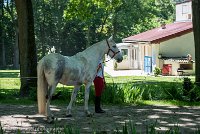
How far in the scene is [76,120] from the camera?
10484mm

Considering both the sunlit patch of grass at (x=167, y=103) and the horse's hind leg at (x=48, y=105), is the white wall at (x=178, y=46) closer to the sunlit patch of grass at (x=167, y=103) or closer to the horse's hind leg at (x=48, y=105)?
the sunlit patch of grass at (x=167, y=103)

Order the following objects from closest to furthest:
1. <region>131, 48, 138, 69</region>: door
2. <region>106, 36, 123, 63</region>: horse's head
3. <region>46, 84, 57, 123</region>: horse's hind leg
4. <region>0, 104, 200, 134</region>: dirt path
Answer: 1. <region>0, 104, 200, 134</region>: dirt path
2. <region>46, 84, 57, 123</region>: horse's hind leg
3. <region>106, 36, 123, 63</region>: horse's head
4. <region>131, 48, 138, 69</region>: door

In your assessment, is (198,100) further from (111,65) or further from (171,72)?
(111,65)

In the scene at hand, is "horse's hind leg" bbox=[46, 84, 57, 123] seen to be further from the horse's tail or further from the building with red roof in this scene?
the building with red roof

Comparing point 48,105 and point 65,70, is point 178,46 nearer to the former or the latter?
point 65,70

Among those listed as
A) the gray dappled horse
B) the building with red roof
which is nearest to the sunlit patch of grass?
the gray dappled horse

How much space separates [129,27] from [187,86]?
52117mm

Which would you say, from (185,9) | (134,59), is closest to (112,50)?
(134,59)

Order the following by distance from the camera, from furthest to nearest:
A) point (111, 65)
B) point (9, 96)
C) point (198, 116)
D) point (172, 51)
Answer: point (111, 65)
point (172, 51)
point (9, 96)
point (198, 116)

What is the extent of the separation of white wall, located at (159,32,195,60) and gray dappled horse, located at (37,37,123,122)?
24767 millimetres

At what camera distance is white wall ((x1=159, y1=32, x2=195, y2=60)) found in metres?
35.9

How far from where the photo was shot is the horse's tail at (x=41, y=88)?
10102 mm

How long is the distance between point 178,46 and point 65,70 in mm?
27141

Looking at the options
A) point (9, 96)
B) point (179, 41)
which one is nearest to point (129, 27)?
point (179, 41)
